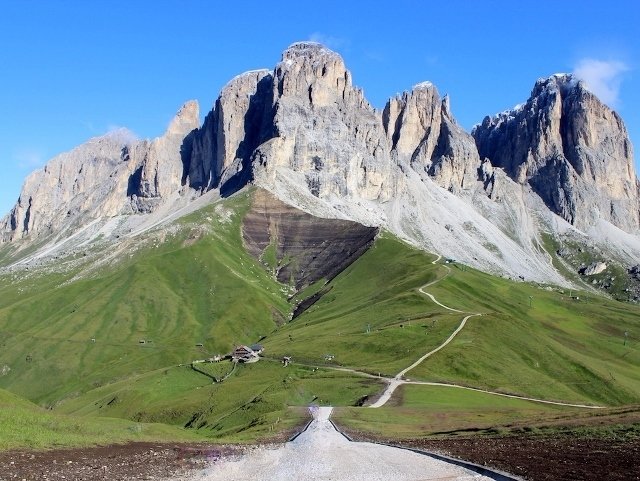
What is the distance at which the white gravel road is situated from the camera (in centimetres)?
3847

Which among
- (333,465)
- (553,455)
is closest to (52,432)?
(333,465)

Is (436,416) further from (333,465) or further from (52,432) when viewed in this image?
(52,432)

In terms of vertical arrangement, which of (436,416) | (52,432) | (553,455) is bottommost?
(436,416)

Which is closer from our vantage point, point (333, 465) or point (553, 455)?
point (553, 455)

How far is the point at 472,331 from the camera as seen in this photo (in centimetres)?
15438

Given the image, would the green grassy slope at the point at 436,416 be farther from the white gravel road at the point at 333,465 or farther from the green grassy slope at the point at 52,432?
the green grassy slope at the point at 52,432

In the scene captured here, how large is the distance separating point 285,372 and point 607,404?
70561 millimetres

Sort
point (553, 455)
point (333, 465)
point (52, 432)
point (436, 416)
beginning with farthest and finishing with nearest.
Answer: point (436, 416) < point (52, 432) < point (333, 465) < point (553, 455)

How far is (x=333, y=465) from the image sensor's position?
139 feet

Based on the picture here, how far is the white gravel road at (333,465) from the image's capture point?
3847 cm

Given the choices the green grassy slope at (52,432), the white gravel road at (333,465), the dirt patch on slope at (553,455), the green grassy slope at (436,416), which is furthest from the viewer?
the green grassy slope at (436,416)

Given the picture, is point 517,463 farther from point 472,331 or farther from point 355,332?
point 355,332

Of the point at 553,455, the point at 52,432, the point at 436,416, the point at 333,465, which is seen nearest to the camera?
the point at 553,455

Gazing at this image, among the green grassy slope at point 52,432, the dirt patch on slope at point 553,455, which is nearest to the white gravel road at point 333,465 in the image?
the dirt patch on slope at point 553,455
